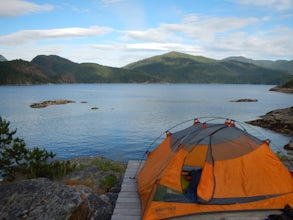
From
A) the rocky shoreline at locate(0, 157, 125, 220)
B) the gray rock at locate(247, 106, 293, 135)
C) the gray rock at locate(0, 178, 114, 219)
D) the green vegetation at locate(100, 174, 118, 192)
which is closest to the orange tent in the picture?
the rocky shoreline at locate(0, 157, 125, 220)

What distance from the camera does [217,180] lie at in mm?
8977

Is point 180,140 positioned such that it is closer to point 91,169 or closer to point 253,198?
point 253,198

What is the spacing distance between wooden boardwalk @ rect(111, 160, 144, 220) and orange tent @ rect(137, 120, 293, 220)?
0.27 m

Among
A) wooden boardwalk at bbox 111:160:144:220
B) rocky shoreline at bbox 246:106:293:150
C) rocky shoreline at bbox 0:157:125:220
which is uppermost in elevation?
rocky shoreline at bbox 0:157:125:220

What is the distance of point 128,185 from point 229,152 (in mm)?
4161

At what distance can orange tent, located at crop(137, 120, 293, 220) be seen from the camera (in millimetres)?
8547

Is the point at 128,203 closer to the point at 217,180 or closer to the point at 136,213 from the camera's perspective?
the point at 136,213

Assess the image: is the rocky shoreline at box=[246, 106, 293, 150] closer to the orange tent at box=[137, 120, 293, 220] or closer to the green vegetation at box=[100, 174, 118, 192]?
the green vegetation at box=[100, 174, 118, 192]

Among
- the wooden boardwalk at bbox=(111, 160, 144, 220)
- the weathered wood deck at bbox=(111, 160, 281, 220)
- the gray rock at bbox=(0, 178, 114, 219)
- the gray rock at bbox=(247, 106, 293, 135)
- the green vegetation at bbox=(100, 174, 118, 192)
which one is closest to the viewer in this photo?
the gray rock at bbox=(0, 178, 114, 219)

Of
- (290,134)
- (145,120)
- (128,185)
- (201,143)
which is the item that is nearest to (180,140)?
(201,143)

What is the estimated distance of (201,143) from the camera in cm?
994

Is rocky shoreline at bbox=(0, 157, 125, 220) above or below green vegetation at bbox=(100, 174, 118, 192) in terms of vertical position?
above

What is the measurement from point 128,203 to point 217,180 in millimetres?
3062

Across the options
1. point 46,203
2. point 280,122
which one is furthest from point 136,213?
point 280,122
